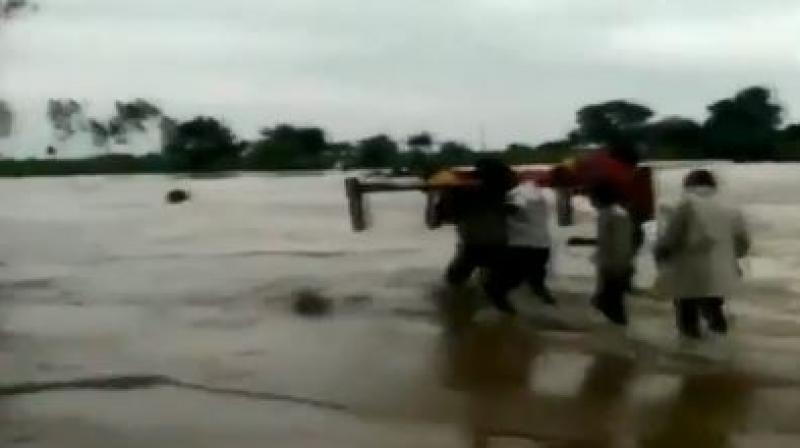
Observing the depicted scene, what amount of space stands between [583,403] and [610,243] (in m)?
2.98

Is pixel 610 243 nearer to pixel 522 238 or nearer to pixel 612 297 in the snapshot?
pixel 612 297

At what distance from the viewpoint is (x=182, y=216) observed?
1638 inches

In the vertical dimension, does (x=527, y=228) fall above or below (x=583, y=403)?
above

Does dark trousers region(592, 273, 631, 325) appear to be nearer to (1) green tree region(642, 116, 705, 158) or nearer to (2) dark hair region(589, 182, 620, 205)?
(2) dark hair region(589, 182, 620, 205)

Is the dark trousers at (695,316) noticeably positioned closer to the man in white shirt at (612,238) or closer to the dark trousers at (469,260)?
the man in white shirt at (612,238)

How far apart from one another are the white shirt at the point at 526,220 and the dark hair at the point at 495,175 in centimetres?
8

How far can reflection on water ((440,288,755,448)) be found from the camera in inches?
329

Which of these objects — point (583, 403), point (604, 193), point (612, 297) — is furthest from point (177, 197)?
point (583, 403)

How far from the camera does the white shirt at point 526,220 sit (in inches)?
527

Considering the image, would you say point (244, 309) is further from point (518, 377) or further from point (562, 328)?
point (518, 377)

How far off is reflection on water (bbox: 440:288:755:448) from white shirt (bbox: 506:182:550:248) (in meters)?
1.19

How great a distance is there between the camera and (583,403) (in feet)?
31.1

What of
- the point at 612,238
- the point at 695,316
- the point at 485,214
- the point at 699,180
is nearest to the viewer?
the point at 699,180

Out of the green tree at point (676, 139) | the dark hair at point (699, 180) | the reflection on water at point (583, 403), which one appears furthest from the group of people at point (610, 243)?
the green tree at point (676, 139)
